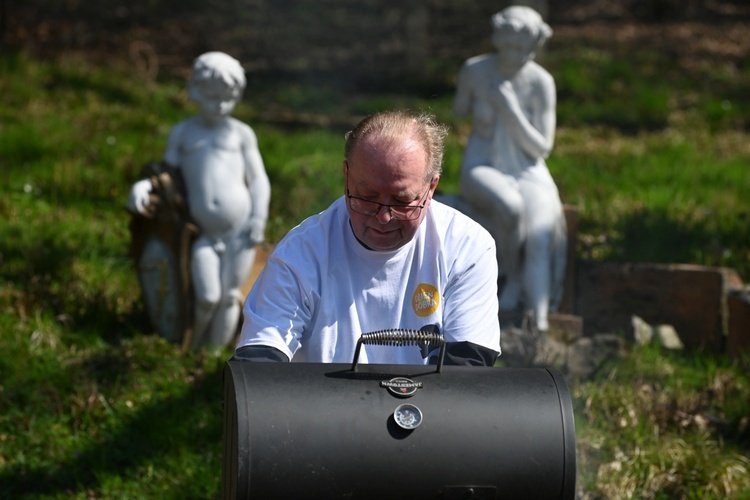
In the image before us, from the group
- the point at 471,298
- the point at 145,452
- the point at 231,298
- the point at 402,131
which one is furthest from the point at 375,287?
the point at 231,298

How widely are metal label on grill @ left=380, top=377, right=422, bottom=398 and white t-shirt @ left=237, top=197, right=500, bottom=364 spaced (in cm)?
35

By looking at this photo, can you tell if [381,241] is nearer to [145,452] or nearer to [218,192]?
[145,452]

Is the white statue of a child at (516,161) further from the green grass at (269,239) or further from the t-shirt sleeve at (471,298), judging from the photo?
the t-shirt sleeve at (471,298)

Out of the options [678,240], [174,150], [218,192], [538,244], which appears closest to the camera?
[218,192]

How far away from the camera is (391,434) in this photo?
2650 millimetres

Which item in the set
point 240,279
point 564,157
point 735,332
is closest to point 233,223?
point 240,279

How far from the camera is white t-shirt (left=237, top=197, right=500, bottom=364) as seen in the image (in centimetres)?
306

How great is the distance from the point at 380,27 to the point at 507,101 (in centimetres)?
853

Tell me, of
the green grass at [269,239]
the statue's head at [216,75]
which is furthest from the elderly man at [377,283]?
the statue's head at [216,75]

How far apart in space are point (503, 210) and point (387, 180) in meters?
3.22

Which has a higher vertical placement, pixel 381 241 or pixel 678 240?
pixel 381 241

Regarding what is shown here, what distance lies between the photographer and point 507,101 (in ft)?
20.1

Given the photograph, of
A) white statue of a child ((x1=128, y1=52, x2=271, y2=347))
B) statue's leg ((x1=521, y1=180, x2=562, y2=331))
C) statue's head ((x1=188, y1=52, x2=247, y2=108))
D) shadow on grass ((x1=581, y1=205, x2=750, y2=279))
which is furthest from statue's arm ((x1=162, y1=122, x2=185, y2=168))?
shadow on grass ((x1=581, y1=205, x2=750, y2=279))

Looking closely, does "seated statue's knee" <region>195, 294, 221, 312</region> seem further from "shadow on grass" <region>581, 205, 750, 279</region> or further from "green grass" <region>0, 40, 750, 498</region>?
"shadow on grass" <region>581, 205, 750, 279</region>
